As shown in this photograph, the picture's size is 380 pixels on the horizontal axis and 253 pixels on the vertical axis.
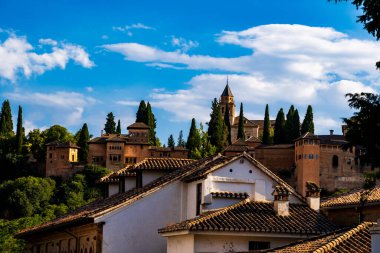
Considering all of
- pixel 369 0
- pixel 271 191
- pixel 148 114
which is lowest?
pixel 271 191

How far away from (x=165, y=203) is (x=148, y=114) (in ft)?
414

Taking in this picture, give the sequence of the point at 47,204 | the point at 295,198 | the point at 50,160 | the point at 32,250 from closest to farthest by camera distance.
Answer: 1. the point at 295,198
2. the point at 32,250
3. the point at 47,204
4. the point at 50,160

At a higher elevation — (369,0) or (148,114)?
(148,114)

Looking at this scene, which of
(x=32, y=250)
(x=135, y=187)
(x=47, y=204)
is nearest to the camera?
(x=135, y=187)

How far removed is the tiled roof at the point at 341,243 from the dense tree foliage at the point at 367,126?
20.8 feet

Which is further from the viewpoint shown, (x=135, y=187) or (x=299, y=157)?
(x=299, y=157)

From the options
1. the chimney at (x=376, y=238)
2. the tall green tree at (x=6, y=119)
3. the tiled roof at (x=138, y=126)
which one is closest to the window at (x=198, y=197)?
the chimney at (x=376, y=238)

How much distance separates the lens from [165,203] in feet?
101

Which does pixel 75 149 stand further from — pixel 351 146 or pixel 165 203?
pixel 351 146

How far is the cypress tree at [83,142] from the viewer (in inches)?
6043

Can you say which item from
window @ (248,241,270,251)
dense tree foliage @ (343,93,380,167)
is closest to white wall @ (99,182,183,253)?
window @ (248,241,270,251)

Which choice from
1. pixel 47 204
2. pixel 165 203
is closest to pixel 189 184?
pixel 165 203

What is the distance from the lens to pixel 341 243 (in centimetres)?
2191

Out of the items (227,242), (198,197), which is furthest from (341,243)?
(198,197)
